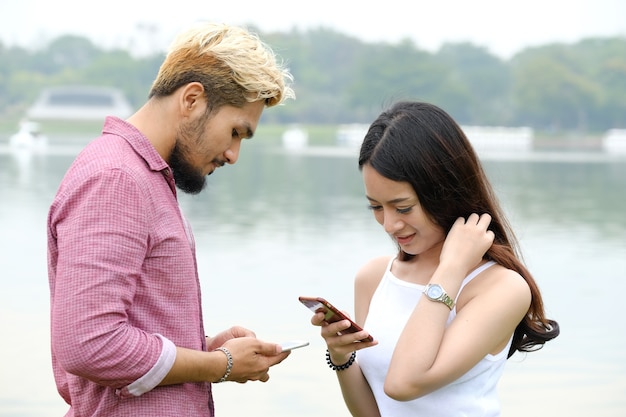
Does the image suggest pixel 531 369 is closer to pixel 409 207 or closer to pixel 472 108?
pixel 409 207

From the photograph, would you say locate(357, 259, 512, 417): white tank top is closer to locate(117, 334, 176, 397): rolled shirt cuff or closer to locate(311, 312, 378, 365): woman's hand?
locate(311, 312, 378, 365): woman's hand

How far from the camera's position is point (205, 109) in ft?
7.71

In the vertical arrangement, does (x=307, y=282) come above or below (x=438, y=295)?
below

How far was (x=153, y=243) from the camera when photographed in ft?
7.15

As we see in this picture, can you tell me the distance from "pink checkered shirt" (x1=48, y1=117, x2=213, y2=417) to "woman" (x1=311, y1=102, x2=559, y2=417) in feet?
1.31

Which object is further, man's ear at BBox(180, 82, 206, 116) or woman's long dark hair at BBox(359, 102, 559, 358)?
woman's long dark hair at BBox(359, 102, 559, 358)

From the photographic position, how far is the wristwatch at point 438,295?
2.41 m

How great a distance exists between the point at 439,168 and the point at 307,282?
6575 millimetres

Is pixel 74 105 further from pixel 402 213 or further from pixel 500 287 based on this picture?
pixel 500 287

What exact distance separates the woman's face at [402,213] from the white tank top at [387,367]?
0.12 metres

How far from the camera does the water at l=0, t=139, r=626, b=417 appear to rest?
226 inches

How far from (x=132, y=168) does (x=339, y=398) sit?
3.70 metres

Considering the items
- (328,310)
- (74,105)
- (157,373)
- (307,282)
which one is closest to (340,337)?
(328,310)

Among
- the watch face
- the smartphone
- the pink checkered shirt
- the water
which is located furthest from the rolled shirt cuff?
the water
